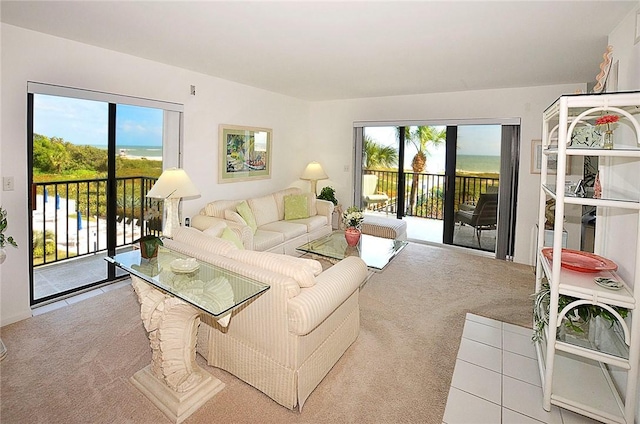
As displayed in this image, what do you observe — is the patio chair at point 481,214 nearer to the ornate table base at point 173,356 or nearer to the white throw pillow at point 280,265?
the white throw pillow at point 280,265

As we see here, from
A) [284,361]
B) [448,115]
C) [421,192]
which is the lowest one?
[284,361]

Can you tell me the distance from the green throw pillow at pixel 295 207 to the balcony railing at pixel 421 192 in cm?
176

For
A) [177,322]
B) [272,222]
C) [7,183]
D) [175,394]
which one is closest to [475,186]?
[272,222]

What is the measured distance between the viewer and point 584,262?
2.44 m

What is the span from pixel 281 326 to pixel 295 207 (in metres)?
3.62

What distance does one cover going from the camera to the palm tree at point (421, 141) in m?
6.02

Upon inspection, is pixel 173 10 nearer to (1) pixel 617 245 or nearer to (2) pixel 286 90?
(2) pixel 286 90

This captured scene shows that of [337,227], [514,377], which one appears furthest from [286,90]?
[514,377]

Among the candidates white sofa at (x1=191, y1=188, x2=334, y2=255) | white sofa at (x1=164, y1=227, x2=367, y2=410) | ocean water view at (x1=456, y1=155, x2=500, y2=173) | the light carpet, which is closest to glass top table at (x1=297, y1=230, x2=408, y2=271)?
the light carpet

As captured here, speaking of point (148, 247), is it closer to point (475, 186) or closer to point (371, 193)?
point (475, 186)

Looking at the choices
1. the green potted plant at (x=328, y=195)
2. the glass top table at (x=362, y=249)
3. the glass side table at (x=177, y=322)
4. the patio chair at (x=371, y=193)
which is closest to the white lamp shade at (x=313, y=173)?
the green potted plant at (x=328, y=195)

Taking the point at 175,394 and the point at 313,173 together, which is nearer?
the point at 175,394

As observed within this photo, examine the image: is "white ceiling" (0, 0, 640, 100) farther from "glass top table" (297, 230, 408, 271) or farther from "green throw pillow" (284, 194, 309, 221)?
"glass top table" (297, 230, 408, 271)

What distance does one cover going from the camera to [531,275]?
464 centimetres
